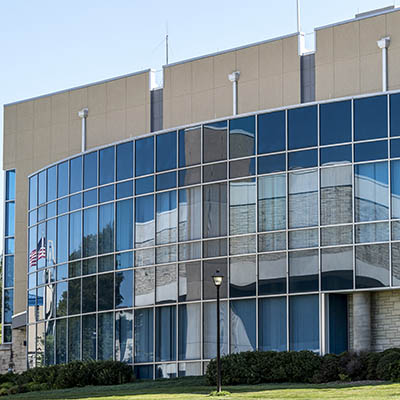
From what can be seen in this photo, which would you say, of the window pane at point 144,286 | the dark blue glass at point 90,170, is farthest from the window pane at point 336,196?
the dark blue glass at point 90,170

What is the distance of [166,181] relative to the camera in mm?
40875

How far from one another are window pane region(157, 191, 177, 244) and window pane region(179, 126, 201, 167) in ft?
4.44

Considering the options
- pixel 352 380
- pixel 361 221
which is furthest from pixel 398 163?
pixel 352 380

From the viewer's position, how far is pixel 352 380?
32.6 meters

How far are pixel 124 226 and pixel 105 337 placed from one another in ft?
14.9

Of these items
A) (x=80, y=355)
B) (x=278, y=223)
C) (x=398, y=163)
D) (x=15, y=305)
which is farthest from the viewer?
(x=15, y=305)

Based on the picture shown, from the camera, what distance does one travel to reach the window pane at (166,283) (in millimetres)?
40062

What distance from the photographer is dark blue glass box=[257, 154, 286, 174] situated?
37.5 metres

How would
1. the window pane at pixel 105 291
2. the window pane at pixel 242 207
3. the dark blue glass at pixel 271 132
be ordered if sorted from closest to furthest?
the dark blue glass at pixel 271 132
the window pane at pixel 242 207
the window pane at pixel 105 291

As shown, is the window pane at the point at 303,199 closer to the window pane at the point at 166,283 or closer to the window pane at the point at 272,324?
the window pane at the point at 272,324

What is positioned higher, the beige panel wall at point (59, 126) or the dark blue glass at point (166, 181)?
the beige panel wall at point (59, 126)

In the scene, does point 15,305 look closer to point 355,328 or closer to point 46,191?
point 46,191

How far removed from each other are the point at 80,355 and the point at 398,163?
53.6ft

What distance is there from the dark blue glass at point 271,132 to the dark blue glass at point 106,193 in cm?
779
